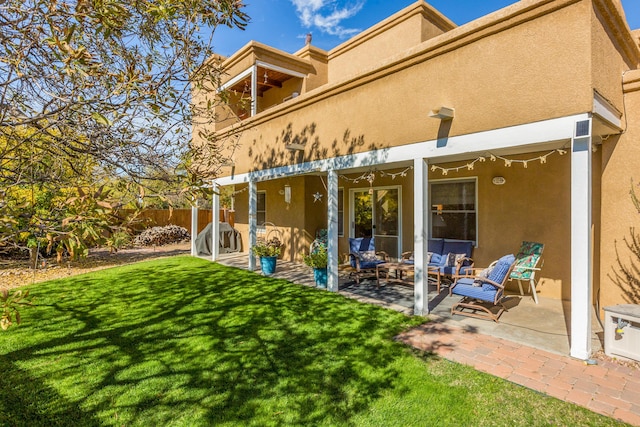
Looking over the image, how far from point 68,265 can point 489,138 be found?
1279 cm

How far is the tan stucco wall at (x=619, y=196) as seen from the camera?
5754mm

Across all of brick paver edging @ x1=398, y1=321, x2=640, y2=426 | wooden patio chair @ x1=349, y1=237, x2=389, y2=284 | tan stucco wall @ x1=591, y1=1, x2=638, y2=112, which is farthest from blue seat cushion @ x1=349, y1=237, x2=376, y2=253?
tan stucco wall @ x1=591, y1=1, x2=638, y2=112

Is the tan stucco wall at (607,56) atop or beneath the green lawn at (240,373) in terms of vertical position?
atop

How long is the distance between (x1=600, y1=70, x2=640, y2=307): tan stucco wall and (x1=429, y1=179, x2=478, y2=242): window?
119 inches

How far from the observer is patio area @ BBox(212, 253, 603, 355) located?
5465 mm

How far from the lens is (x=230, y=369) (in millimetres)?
4602

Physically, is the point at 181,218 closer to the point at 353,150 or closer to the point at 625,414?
the point at 353,150

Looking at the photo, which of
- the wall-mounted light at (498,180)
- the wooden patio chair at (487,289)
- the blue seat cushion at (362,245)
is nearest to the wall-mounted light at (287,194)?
the blue seat cushion at (362,245)

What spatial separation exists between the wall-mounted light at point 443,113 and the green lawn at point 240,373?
3.70 meters

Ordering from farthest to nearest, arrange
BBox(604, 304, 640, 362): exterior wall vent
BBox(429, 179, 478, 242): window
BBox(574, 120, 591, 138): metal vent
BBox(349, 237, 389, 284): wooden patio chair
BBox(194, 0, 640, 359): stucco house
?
1. BBox(349, 237, 389, 284): wooden patio chair
2. BBox(429, 179, 478, 242): window
3. BBox(194, 0, 640, 359): stucco house
4. BBox(604, 304, 640, 362): exterior wall vent
5. BBox(574, 120, 591, 138): metal vent

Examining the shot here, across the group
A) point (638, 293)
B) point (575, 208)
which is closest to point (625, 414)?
point (575, 208)

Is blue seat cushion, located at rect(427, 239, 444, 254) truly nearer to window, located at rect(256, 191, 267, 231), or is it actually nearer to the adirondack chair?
the adirondack chair

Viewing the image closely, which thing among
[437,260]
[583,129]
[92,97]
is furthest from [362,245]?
[92,97]

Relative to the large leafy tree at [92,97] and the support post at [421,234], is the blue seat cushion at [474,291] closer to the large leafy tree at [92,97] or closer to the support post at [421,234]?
the support post at [421,234]
